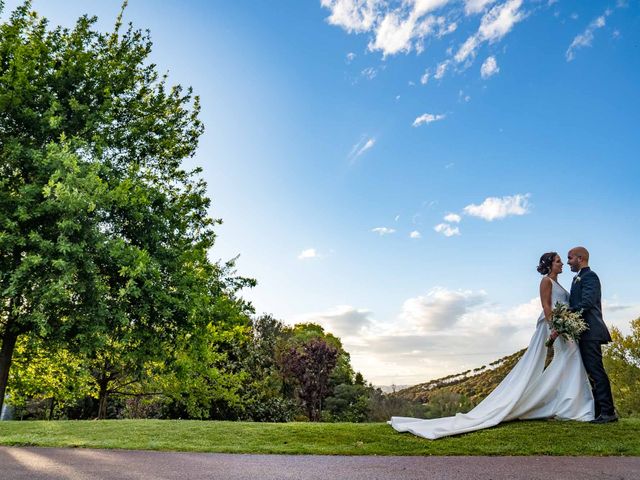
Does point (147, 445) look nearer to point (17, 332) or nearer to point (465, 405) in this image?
point (17, 332)

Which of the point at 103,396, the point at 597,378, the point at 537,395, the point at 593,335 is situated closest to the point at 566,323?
the point at 593,335

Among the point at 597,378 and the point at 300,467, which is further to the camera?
the point at 597,378

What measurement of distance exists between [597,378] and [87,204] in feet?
38.9

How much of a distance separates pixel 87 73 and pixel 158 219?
546 centimetres

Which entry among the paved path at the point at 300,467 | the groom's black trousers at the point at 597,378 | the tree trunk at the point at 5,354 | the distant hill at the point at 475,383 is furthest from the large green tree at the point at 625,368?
the tree trunk at the point at 5,354

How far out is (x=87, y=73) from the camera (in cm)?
1452

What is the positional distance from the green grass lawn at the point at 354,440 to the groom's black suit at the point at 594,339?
22.1 inches

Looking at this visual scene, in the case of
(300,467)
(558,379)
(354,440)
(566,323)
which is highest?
(566,323)

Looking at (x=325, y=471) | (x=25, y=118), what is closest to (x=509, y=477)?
(x=325, y=471)

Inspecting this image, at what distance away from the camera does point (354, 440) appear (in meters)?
9.42

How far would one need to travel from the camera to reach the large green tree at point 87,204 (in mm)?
11062

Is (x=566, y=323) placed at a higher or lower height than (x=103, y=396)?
higher

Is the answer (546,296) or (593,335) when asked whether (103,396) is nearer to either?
(546,296)

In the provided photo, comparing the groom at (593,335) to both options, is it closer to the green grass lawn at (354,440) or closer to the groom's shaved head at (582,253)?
the groom's shaved head at (582,253)
